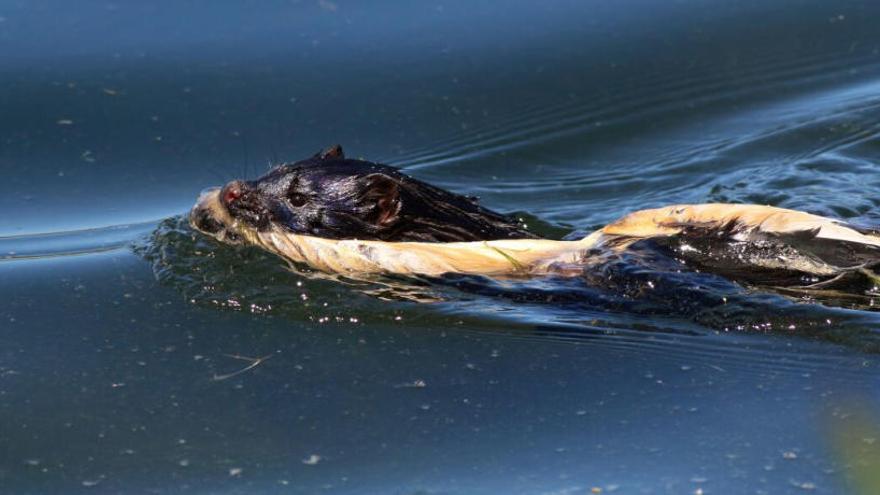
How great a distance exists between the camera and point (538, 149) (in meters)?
9.75

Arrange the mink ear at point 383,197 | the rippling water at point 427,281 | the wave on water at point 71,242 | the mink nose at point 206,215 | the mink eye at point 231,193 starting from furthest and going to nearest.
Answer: the wave on water at point 71,242 → the mink nose at point 206,215 → the mink eye at point 231,193 → the mink ear at point 383,197 → the rippling water at point 427,281

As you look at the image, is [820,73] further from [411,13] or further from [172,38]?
[172,38]

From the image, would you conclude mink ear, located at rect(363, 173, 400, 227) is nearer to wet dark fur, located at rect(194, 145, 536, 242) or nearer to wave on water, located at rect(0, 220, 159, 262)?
wet dark fur, located at rect(194, 145, 536, 242)

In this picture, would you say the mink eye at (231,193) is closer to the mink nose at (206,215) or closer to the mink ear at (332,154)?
the mink nose at (206,215)

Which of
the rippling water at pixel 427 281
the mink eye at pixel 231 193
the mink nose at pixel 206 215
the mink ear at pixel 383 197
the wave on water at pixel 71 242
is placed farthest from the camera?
the wave on water at pixel 71 242

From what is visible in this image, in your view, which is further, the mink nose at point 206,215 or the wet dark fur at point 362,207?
the mink nose at point 206,215

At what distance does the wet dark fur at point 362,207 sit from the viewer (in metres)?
7.39

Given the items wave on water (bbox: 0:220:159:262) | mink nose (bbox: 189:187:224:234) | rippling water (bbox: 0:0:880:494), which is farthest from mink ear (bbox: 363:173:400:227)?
wave on water (bbox: 0:220:159:262)

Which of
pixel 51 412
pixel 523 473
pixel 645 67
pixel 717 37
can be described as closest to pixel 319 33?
pixel 645 67

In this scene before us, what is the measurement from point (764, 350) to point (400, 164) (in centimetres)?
370

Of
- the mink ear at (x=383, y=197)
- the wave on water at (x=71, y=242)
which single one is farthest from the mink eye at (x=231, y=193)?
the mink ear at (x=383, y=197)

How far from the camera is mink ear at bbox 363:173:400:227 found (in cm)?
733

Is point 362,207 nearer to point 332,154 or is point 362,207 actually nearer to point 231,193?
point 332,154

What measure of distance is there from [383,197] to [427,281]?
54cm
